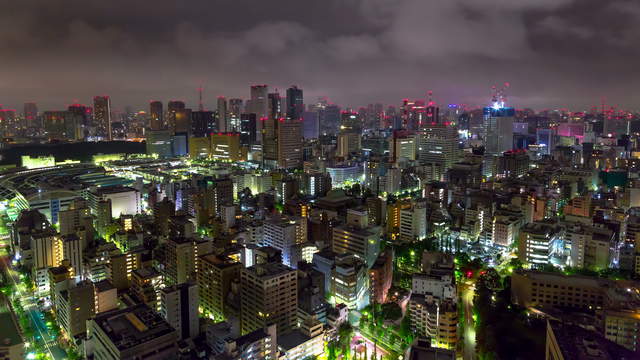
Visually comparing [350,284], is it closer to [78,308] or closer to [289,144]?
[78,308]

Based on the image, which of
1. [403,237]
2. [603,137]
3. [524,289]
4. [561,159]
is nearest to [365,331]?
[524,289]

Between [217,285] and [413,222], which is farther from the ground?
[413,222]

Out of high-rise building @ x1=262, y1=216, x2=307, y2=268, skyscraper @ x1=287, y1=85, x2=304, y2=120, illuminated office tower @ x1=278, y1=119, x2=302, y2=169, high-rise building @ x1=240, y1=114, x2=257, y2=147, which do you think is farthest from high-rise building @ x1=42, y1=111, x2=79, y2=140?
high-rise building @ x1=262, y1=216, x2=307, y2=268

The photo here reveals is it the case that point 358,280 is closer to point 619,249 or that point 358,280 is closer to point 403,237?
point 403,237

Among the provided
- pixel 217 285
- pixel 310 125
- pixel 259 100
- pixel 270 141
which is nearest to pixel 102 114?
pixel 259 100

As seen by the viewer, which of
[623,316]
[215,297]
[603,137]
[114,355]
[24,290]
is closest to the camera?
[114,355]
